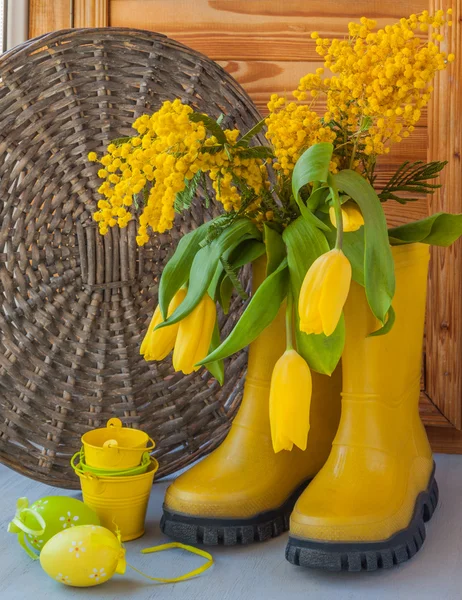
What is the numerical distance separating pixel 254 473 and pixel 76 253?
0.38 meters

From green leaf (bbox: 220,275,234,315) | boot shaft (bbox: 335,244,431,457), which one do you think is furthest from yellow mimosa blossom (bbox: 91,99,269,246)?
boot shaft (bbox: 335,244,431,457)

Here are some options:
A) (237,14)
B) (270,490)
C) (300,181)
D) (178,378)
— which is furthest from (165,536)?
(237,14)

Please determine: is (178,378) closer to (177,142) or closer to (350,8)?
(177,142)

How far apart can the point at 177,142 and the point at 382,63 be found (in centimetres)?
24

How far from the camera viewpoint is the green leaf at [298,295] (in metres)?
0.78

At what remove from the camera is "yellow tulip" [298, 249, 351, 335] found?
0.67 m

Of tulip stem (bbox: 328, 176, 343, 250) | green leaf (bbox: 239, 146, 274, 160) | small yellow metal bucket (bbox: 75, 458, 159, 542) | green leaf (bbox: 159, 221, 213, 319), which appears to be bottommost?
small yellow metal bucket (bbox: 75, 458, 159, 542)

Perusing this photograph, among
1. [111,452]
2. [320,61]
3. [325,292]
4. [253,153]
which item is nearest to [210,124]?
[253,153]

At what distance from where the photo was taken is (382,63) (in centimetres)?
83

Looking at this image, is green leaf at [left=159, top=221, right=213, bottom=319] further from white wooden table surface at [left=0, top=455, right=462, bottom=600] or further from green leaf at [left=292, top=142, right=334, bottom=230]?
white wooden table surface at [left=0, top=455, right=462, bottom=600]

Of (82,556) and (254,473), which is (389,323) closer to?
(254,473)

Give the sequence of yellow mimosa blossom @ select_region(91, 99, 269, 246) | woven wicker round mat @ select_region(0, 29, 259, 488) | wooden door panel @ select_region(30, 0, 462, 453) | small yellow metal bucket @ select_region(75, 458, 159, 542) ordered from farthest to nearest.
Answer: wooden door panel @ select_region(30, 0, 462, 453) < woven wicker round mat @ select_region(0, 29, 259, 488) < small yellow metal bucket @ select_region(75, 458, 159, 542) < yellow mimosa blossom @ select_region(91, 99, 269, 246)

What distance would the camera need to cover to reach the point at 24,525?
80 centimetres

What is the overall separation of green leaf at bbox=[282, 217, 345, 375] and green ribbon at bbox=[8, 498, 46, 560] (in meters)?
0.33
